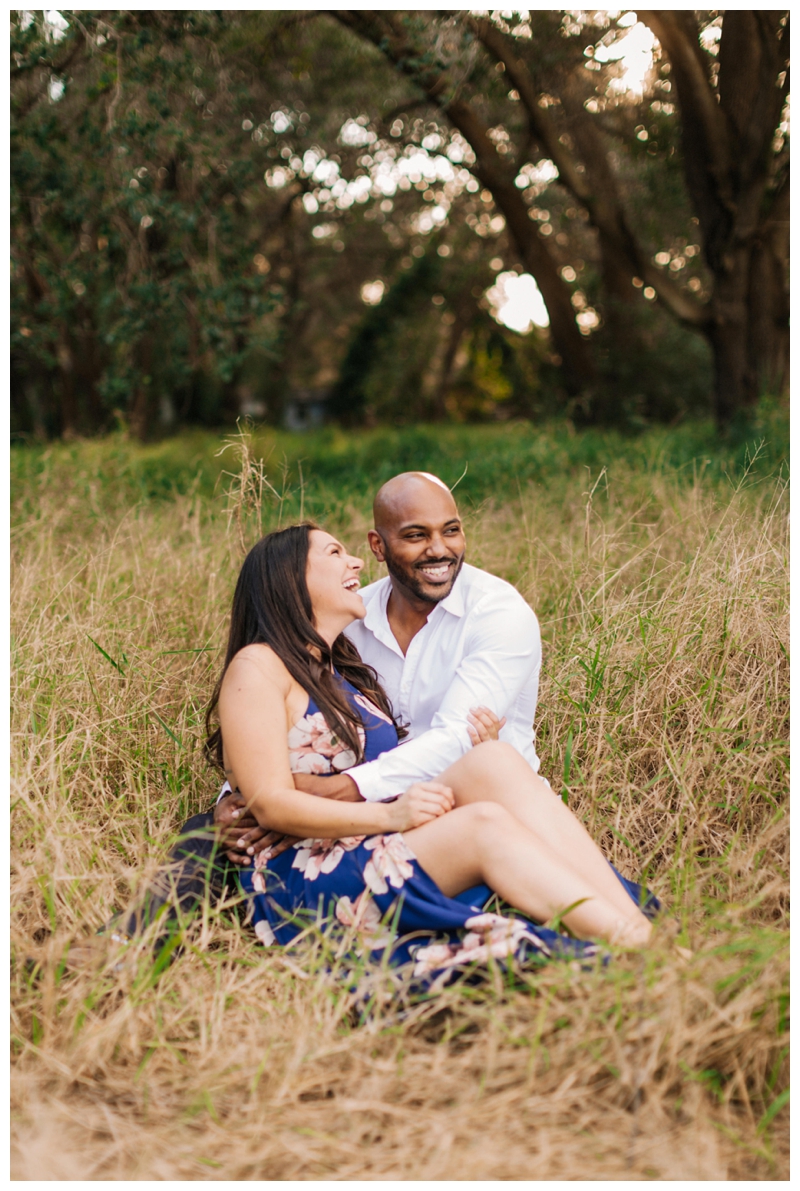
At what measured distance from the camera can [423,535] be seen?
3229 millimetres

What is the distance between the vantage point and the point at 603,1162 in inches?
77.4

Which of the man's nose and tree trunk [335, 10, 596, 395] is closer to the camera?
the man's nose

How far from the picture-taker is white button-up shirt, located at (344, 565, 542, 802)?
2.82 m

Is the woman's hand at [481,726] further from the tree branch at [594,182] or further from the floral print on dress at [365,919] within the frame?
the tree branch at [594,182]

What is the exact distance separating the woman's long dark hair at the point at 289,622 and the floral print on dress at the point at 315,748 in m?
0.03

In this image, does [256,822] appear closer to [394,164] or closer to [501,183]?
[501,183]

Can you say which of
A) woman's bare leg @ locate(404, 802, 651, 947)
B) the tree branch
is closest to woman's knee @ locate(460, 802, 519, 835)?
woman's bare leg @ locate(404, 802, 651, 947)

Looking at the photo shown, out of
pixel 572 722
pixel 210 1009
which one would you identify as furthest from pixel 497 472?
pixel 210 1009

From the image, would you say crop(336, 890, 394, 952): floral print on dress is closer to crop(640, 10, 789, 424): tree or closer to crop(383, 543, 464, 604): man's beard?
crop(383, 543, 464, 604): man's beard

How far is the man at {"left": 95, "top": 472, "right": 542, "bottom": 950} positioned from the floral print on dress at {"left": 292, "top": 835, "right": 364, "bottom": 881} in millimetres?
68

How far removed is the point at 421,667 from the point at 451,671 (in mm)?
140

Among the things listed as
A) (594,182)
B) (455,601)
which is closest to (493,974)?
(455,601)
